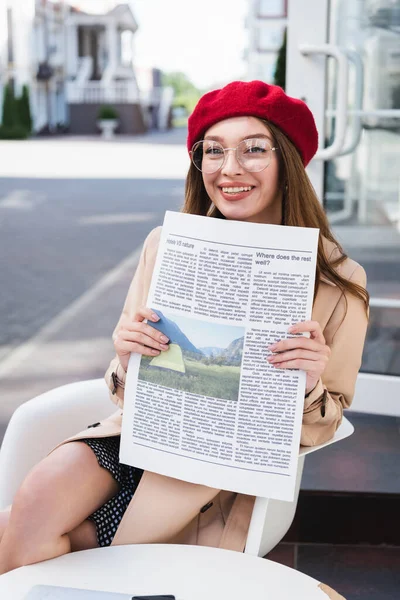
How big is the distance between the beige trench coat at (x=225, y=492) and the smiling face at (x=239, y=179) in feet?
0.57

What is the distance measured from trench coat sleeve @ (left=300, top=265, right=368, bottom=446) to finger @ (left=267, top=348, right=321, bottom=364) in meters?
0.15

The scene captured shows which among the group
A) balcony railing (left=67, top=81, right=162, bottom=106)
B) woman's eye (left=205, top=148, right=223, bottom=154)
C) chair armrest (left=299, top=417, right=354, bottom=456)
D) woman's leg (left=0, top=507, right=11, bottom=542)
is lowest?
balcony railing (left=67, top=81, right=162, bottom=106)

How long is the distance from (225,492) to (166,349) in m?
0.33

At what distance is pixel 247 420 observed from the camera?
1.36 m

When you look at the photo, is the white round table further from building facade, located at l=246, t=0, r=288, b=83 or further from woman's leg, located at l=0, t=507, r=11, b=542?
building facade, located at l=246, t=0, r=288, b=83

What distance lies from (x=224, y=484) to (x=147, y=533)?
189 mm

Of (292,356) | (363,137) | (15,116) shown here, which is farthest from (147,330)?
(15,116)

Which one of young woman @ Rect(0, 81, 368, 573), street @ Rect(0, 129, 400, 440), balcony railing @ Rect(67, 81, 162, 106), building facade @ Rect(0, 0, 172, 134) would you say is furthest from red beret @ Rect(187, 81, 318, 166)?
balcony railing @ Rect(67, 81, 162, 106)

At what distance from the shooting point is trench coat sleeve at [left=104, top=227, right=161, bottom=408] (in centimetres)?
158

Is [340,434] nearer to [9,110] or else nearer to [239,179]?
[239,179]

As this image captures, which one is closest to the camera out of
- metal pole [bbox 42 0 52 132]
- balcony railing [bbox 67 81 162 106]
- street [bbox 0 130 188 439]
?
street [bbox 0 130 188 439]

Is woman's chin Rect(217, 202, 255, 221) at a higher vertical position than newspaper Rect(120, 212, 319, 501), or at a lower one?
higher

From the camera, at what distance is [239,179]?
1.50m

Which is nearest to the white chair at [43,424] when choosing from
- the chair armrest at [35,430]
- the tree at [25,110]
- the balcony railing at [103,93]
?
the chair armrest at [35,430]
